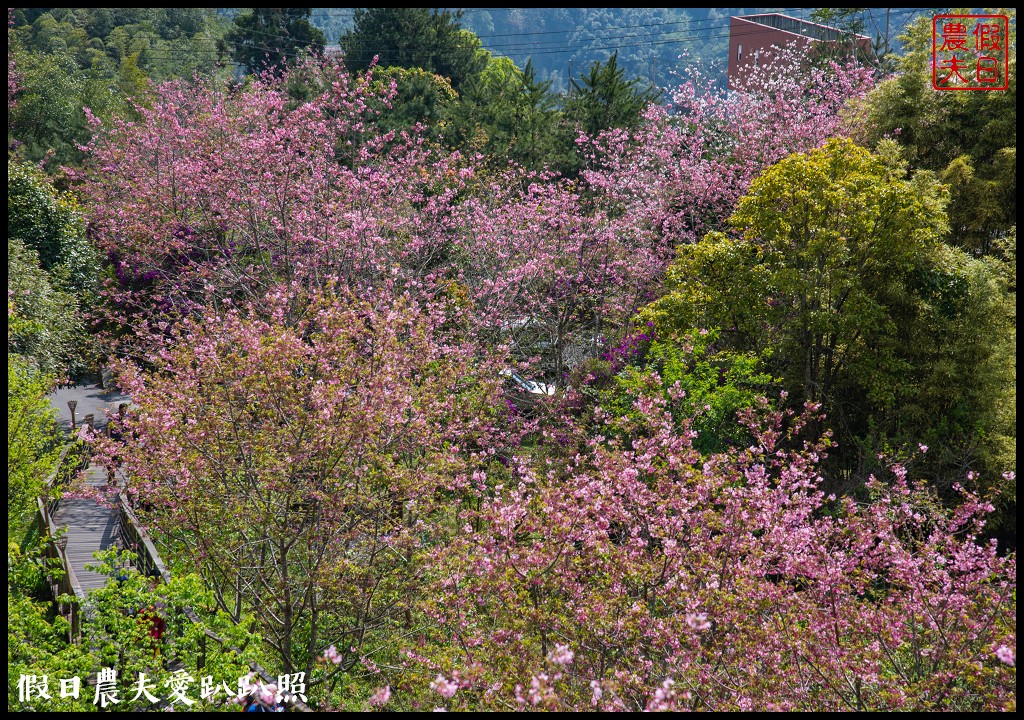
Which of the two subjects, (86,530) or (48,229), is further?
(48,229)

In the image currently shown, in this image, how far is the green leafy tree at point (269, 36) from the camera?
4944 centimetres

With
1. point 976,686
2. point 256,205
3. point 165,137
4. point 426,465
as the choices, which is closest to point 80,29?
point 165,137

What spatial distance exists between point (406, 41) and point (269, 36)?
13199 mm

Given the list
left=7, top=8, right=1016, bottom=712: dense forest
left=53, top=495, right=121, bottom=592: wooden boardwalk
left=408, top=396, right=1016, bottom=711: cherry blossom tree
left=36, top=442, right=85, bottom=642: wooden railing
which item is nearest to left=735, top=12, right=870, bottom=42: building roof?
left=7, top=8, right=1016, bottom=712: dense forest

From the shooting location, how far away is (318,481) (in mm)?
7797

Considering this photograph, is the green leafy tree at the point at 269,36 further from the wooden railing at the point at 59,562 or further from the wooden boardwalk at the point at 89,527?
the wooden railing at the point at 59,562

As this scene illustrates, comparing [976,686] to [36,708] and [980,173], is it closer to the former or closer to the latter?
[36,708]

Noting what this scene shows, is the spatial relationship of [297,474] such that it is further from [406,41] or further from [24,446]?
[406,41]

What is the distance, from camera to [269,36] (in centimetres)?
5003

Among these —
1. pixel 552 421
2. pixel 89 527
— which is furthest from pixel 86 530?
pixel 552 421

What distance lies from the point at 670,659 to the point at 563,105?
2557 centimetres

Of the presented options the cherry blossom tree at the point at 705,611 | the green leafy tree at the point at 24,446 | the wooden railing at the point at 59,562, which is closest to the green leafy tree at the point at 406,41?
the wooden railing at the point at 59,562

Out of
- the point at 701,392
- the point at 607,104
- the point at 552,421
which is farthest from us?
the point at 607,104

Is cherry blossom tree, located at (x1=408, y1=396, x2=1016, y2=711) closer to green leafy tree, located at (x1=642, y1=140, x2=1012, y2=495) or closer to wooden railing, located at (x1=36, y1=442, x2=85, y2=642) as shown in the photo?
green leafy tree, located at (x1=642, y1=140, x2=1012, y2=495)
